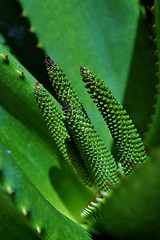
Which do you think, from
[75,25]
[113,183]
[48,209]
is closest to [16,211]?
[48,209]

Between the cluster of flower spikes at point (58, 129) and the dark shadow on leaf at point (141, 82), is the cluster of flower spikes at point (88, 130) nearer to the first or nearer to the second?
the cluster of flower spikes at point (58, 129)

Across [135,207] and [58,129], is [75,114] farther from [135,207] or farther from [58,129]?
[135,207]

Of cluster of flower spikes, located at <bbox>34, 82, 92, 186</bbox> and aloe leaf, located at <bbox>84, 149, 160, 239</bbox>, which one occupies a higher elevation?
cluster of flower spikes, located at <bbox>34, 82, 92, 186</bbox>

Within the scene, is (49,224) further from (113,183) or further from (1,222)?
(113,183)

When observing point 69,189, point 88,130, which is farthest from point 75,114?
point 69,189

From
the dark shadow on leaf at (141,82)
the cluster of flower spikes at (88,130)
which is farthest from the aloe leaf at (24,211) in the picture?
the dark shadow on leaf at (141,82)

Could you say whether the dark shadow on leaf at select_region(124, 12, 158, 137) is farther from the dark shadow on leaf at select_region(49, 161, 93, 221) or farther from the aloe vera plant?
the dark shadow on leaf at select_region(49, 161, 93, 221)

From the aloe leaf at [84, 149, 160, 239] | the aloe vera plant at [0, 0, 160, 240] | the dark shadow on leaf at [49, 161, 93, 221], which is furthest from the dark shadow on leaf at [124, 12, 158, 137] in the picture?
the aloe leaf at [84, 149, 160, 239]
